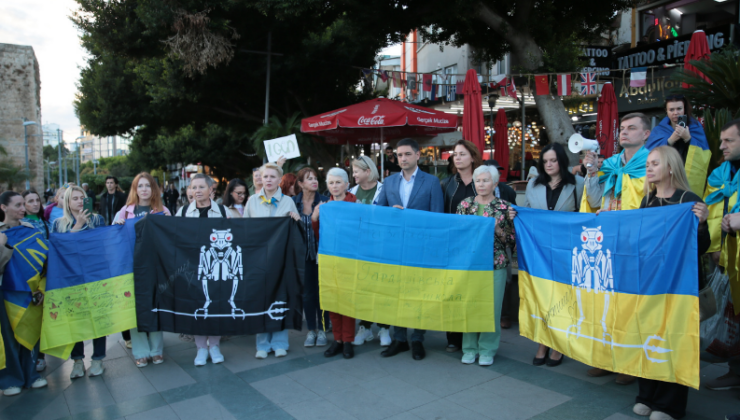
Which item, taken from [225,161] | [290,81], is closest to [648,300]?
[290,81]

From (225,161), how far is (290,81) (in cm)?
1415

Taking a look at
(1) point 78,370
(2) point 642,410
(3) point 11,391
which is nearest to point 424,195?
(2) point 642,410

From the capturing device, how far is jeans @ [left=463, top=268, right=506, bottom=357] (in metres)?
4.11

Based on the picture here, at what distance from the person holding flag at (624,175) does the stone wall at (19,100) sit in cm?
3435

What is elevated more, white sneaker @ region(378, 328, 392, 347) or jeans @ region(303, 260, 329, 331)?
jeans @ region(303, 260, 329, 331)

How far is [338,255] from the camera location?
14.8 feet

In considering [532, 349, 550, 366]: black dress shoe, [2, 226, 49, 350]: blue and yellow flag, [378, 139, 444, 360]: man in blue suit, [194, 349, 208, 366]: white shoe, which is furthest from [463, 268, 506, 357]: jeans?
[2, 226, 49, 350]: blue and yellow flag

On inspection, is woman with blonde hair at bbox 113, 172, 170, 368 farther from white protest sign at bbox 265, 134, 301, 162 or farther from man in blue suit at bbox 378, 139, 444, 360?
man in blue suit at bbox 378, 139, 444, 360

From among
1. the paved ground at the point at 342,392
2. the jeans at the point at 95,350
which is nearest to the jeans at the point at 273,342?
the paved ground at the point at 342,392

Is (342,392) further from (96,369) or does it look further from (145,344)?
(96,369)

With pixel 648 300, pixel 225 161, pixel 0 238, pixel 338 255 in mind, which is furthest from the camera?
pixel 225 161

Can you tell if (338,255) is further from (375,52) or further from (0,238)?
(375,52)

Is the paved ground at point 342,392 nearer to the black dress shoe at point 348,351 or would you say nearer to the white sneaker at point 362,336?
the black dress shoe at point 348,351

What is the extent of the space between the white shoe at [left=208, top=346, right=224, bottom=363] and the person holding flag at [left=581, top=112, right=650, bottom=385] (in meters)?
3.20
